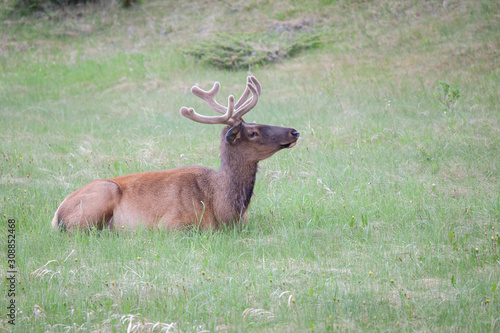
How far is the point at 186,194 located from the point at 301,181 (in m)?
1.90

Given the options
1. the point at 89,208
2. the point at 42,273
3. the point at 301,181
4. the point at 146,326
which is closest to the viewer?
the point at 146,326

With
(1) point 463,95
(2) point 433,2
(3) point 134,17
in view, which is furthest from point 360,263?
(3) point 134,17

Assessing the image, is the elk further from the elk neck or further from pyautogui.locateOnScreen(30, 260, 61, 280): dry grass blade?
pyautogui.locateOnScreen(30, 260, 61, 280): dry grass blade

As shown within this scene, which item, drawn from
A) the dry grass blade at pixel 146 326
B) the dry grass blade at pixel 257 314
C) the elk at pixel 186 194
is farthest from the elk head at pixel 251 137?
the dry grass blade at pixel 146 326

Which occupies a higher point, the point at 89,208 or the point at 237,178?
the point at 237,178

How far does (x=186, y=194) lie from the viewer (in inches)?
251

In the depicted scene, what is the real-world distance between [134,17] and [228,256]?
1928 centimetres

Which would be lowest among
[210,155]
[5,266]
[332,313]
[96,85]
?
[96,85]

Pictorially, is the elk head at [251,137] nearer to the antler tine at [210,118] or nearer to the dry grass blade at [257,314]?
the antler tine at [210,118]

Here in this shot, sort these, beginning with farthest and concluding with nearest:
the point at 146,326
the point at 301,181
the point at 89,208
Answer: the point at 301,181 < the point at 89,208 < the point at 146,326

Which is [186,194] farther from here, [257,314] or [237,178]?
[257,314]

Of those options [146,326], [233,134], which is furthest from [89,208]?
[146,326]

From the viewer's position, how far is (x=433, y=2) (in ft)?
59.2

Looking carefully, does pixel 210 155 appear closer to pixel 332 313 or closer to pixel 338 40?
pixel 332 313
